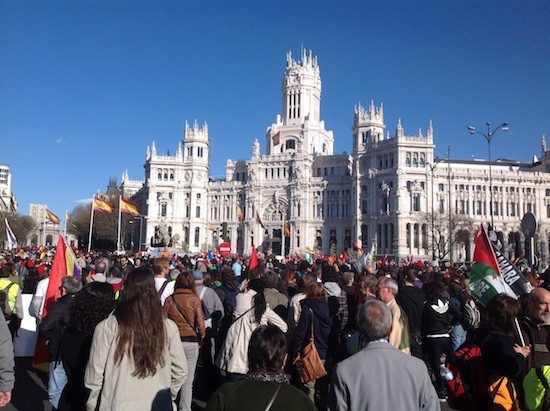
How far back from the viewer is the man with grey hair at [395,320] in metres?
6.49

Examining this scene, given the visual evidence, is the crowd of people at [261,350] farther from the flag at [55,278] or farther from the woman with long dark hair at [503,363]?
the flag at [55,278]

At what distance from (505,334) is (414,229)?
6906cm

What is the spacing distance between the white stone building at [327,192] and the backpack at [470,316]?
5697cm

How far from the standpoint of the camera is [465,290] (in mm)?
10992

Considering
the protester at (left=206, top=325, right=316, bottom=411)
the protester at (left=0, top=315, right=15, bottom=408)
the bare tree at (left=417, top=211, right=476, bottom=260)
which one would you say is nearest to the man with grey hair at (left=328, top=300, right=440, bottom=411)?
the protester at (left=206, top=325, right=316, bottom=411)

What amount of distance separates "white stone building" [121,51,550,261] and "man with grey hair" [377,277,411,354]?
60225mm

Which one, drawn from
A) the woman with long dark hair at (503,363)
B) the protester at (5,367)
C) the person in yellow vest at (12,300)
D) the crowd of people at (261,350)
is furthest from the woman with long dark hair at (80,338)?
the person in yellow vest at (12,300)

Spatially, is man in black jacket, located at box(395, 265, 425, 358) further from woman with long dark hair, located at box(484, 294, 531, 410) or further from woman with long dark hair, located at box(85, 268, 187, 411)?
woman with long dark hair, located at box(85, 268, 187, 411)

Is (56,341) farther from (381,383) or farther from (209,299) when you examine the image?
(381,383)

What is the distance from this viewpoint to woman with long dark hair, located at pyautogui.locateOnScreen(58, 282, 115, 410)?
5.30 meters

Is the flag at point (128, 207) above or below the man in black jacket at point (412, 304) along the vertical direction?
above

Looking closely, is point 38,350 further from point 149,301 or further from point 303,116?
point 303,116

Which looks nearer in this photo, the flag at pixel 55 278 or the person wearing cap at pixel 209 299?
the flag at pixel 55 278

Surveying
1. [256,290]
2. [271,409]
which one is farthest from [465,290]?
[271,409]
